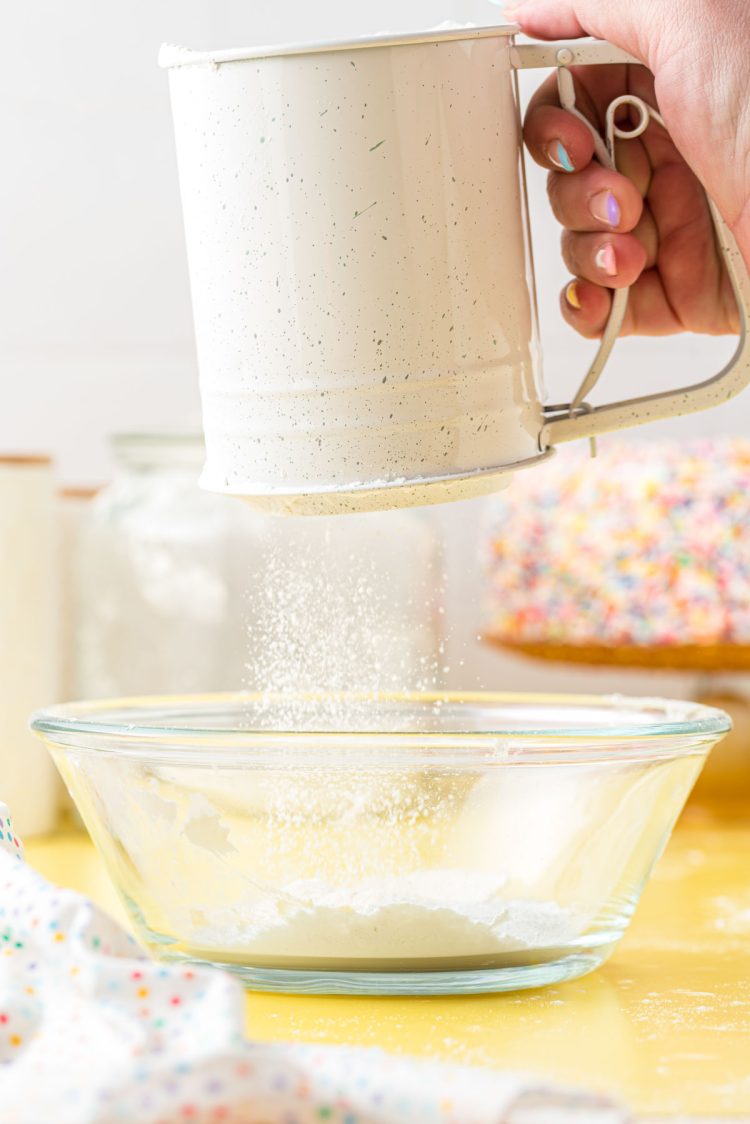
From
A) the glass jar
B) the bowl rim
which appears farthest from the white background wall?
the bowl rim

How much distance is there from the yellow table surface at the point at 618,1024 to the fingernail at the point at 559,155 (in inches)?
12.8

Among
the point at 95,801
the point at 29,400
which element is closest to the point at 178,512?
the point at 29,400

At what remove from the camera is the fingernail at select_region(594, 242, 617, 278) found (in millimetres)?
637

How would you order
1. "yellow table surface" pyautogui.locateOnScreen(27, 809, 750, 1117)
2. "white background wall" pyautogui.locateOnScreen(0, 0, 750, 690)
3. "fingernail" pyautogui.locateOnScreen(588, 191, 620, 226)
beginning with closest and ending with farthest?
"yellow table surface" pyautogui.locateOnScreen(27, 809, 750, 1117), "fingernail" pyautogui.locateOnScreen(588, 191, 620, 226), "white background wall" pyautogui.locateOnScreen(0, 0, 750, 690)

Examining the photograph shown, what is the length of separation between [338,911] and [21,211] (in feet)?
2.83

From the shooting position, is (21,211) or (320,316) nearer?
(320,316)

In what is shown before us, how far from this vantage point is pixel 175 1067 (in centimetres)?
39

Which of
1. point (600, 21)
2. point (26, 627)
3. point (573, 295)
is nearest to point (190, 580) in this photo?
point (26, 627)

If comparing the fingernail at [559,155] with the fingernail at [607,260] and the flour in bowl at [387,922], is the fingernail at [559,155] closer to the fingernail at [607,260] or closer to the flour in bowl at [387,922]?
the fingernail at [607,260]

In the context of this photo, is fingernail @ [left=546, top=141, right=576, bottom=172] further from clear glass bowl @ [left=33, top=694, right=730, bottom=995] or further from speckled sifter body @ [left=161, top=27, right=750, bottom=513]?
clear glass bowl @ [left=33, top=694, right=730, bottom=995]

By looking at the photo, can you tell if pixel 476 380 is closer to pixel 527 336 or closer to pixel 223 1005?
pixel 527 336

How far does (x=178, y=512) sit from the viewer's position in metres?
1.07

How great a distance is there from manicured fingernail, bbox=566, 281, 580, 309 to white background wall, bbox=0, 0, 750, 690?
599 mm

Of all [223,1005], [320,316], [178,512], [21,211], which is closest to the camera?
[223,1005]
